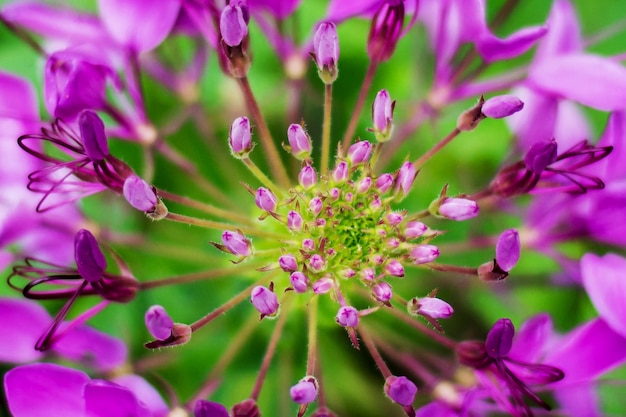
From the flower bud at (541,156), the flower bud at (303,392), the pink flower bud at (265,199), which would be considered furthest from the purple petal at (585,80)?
the flower bud at (303,392)

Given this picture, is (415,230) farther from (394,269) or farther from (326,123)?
(326,123)

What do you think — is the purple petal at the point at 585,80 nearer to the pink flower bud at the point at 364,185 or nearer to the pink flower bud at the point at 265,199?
the pink flower bud at the point at 364,185

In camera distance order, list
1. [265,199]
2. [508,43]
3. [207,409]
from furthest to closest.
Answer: [508,43] < [265,199] < [207,409]

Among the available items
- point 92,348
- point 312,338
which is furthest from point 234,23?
point 92,348

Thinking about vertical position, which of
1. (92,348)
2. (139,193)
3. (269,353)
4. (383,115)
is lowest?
(92,348)

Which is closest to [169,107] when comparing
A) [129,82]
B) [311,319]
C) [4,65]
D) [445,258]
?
[4,65]

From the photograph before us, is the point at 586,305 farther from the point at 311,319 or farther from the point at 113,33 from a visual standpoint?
the point at 113,33
